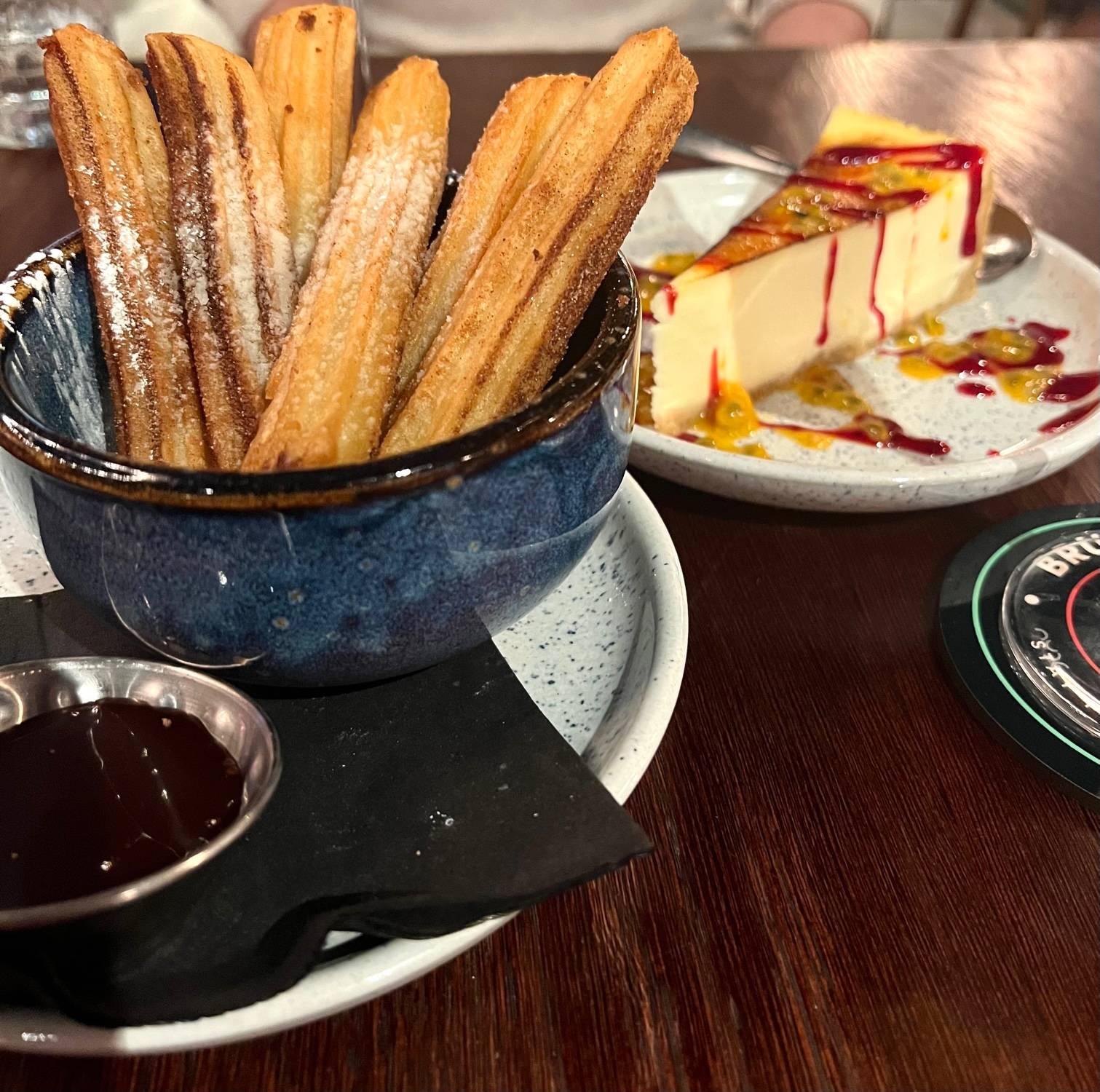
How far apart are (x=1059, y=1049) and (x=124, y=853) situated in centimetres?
35

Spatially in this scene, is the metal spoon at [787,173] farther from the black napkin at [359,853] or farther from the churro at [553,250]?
the black napkin at [359,853]

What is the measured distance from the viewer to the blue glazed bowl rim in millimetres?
301

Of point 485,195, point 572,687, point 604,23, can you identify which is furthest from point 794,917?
point 604,23

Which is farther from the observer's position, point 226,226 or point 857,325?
point 857,325

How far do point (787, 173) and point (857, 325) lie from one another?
0.66 ft

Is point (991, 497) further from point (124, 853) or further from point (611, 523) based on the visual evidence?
point (124, 853)

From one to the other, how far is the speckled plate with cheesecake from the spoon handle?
2cm

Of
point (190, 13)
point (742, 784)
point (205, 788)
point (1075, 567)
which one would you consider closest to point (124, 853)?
point (205, 788)

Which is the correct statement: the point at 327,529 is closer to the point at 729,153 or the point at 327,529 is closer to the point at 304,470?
the point at 304,470

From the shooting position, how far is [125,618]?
1.18 ft

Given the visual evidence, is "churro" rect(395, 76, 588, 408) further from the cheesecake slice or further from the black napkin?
the cheesecake slice

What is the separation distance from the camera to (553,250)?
40cm

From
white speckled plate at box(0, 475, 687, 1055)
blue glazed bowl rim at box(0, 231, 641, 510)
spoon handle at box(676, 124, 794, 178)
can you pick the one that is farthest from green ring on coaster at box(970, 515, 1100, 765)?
spoon handle at box(676, 124, 794, 178)

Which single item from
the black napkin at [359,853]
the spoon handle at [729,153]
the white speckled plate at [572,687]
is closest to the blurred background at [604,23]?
the spoon handle at [729,153]
